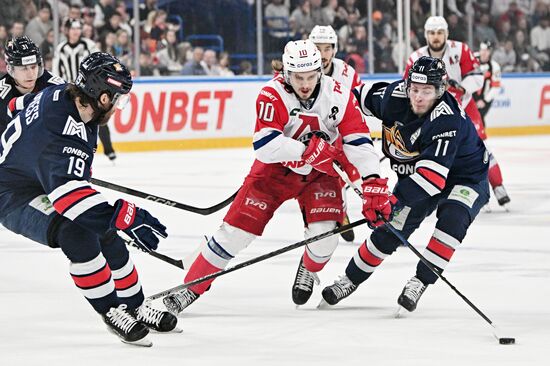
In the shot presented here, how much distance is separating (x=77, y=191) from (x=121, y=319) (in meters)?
0.48

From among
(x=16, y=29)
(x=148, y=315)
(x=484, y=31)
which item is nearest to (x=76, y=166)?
(x=148, y=315)

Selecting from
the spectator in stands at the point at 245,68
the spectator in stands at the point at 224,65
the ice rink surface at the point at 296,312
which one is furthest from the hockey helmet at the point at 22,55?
the spectator in stands at the point at 245,68

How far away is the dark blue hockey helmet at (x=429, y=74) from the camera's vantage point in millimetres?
4340

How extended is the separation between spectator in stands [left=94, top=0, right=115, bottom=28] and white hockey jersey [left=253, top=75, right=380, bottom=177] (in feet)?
25.2

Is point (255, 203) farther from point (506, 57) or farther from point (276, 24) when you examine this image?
point (506, 57)

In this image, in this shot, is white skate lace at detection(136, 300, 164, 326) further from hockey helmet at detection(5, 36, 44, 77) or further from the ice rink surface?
hockey helmet at detection(5, 36, 44, 77)

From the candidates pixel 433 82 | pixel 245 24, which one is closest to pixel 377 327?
pixel 433 82

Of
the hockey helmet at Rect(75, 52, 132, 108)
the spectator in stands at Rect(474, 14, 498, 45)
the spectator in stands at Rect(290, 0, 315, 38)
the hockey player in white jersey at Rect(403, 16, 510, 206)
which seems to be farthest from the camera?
the spectator in stands at Rect(474, 14, 498, 45)

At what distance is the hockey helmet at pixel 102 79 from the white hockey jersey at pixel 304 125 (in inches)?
30.3

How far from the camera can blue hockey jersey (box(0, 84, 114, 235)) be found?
3.53 metres

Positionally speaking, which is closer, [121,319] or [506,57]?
[121,319]

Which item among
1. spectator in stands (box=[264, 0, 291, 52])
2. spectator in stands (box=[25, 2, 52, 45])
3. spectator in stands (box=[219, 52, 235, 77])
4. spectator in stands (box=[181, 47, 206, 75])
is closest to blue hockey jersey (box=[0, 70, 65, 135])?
spectator in stands (box=[25, 2, 52, 45])

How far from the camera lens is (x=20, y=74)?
5598mm

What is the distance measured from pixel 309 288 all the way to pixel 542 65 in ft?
37.5
